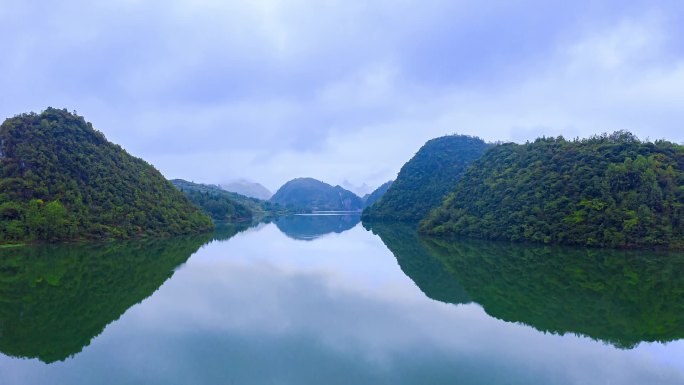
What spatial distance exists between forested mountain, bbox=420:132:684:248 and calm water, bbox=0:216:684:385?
8.08 m

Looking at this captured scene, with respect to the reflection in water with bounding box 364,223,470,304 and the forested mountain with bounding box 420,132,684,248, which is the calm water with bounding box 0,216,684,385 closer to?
the reflection in water with bounding box 364,223,470,304

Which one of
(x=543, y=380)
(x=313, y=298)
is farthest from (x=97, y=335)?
(x=543, y=380)

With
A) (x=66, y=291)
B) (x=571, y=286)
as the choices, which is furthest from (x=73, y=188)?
(x=571, y=286)

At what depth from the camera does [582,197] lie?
33562 mm

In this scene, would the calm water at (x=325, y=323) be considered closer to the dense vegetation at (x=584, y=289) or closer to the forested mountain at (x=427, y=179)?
the dense vegetation at (x=584, y=289)

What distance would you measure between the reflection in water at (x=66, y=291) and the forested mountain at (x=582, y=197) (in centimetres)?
Answer: 2822

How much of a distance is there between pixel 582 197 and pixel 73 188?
45.5 metres

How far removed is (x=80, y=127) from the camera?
46844 millimetres

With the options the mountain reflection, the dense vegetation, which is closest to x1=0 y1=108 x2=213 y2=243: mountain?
the mountain reflection

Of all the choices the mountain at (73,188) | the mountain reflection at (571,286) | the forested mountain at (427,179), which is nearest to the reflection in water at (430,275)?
the mountain reflection at (571,286)

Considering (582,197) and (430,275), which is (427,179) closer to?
(582,197)

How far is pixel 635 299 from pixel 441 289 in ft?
22.7

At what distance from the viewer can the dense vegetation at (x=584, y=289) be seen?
1170 centimetres

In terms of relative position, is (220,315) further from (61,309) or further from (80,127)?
(80,127)
